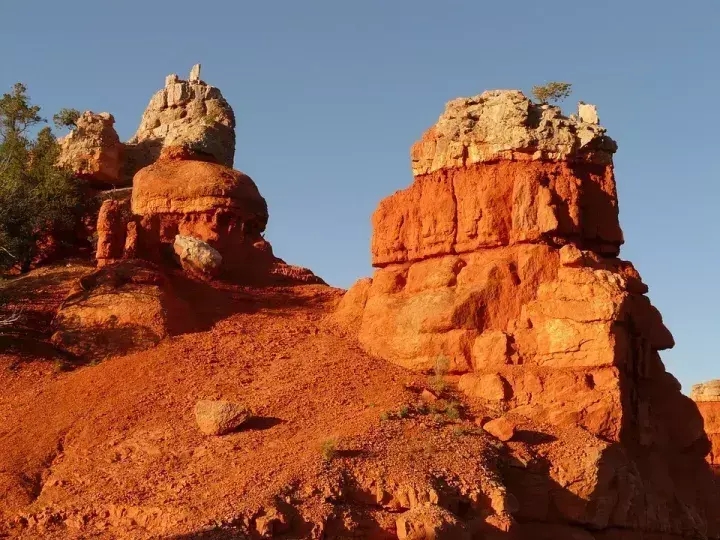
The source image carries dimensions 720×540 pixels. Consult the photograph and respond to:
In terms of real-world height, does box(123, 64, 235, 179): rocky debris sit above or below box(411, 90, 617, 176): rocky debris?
above

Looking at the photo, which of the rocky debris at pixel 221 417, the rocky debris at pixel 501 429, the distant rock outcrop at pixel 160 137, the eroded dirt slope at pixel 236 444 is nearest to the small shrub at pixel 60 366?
the eroded dirt slope at pixel 236 444

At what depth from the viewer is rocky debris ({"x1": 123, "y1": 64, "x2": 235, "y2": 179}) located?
116 feet

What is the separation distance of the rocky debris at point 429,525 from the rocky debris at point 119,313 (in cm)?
970

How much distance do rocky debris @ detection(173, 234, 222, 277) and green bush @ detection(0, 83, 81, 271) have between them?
5.01 m

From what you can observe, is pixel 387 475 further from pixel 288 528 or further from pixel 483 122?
pixel 483 122

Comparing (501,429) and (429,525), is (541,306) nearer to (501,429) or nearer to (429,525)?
(501,429)

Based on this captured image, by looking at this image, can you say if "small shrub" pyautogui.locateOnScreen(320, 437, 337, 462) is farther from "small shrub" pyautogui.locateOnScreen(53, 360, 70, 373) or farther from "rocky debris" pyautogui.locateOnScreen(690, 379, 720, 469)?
"rocky debris" pyautogui.locateOnScreen(690, 379, 720, 469)

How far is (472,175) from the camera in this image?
25.2 m

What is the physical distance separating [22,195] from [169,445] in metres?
14.5

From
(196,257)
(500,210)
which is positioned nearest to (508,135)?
(500,210)

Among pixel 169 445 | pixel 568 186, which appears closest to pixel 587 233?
pixel 568 186

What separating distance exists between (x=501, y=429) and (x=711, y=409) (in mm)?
23073

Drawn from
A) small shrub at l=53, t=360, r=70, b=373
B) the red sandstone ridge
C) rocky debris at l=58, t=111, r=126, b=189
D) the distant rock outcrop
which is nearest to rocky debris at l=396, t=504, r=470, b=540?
the red sandstone ridge

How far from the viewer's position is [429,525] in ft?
55.3
